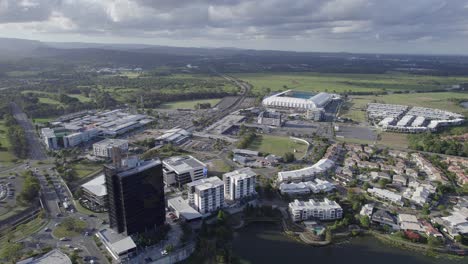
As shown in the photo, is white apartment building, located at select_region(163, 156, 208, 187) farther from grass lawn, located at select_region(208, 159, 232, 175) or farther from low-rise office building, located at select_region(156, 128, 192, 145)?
low-rise office building, located at select_region(156, 128, 192, 145)

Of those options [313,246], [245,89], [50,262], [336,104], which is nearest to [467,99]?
[336,104]

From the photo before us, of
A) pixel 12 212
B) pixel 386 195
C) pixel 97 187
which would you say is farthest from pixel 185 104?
pixel 386 195

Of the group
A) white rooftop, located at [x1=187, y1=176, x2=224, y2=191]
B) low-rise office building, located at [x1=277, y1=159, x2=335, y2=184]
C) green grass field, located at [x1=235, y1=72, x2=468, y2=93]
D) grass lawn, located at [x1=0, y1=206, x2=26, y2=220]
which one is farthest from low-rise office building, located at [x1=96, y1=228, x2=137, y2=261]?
green grass field, located at [x1=235, y1=72, x2=468, y2=93]

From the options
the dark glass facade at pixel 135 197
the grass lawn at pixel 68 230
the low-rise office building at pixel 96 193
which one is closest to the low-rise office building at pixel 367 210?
the dark glass facade at pixel 135 197

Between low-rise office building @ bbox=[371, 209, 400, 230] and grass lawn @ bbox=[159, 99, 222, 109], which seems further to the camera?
grass lawn @ bbox=[159, 99, 222, 109]

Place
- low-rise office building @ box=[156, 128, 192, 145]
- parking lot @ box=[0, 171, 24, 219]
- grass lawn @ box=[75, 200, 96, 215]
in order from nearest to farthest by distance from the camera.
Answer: grass lawn @ box=[75, 200, 96, 215] < parking lot @ box=[0, 171, 24, 219] < low-rise office building @ box=[156, 128, 192, 145]

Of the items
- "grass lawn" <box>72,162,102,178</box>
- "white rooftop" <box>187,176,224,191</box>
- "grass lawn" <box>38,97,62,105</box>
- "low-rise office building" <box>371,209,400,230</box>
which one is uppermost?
"white rooftop" <box>187,176,224,191</box>
